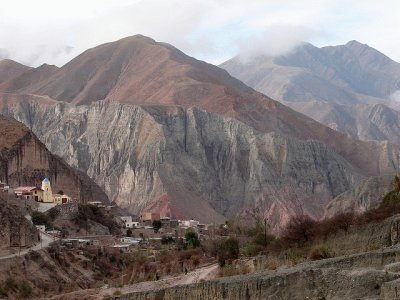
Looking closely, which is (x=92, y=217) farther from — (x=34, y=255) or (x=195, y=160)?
(x=195, y=160)

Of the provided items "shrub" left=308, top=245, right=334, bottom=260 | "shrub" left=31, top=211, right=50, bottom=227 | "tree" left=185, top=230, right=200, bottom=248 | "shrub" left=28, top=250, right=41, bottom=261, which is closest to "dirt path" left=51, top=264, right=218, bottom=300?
"shrub" left=308, top=245, right=334, bottom=260

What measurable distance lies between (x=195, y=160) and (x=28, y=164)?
204ft

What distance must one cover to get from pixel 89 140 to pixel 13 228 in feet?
351

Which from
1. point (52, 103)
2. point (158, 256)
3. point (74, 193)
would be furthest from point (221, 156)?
point (158, 256)

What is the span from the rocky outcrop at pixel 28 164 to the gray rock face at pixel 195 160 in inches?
1633

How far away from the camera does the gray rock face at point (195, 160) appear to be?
536ft

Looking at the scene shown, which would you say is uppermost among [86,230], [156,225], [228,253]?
[228,253]

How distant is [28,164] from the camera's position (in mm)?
112188

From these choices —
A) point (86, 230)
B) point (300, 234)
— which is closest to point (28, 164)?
point (86, 230)

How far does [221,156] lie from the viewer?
176 meters

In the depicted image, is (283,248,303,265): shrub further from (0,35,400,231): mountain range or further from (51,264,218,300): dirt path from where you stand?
(0,35,400,231): mountain range

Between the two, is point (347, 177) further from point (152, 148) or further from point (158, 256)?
point (158, 256)

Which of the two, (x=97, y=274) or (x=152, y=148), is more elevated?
(x=152, y=148)

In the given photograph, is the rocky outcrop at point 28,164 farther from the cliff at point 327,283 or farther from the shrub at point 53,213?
the cliff at point 327,283
